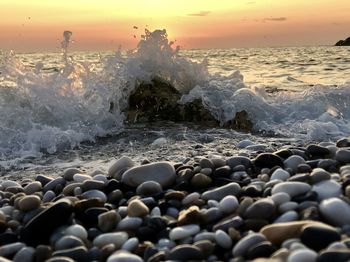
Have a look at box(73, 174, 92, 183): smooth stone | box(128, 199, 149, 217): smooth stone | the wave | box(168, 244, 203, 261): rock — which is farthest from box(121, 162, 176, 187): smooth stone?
the wave

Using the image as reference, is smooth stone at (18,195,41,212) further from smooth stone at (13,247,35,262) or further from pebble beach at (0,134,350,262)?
smooth stone at (13,247,35,262)

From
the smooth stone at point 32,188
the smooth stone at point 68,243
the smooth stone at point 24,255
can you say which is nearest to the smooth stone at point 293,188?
the smooth stone at point 68,243

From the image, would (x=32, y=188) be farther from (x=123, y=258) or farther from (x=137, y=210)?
(x=123, y=258)

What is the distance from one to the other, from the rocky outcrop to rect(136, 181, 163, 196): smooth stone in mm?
4014

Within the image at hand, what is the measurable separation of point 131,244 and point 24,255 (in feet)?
1.59

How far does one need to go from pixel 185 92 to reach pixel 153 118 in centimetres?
133

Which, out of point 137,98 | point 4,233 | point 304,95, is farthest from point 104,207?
point 304,95

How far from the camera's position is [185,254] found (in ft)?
6.42

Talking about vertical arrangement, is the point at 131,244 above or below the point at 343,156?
below

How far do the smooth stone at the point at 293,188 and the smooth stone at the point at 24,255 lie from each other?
1.20 m

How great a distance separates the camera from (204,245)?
2049 millimetres

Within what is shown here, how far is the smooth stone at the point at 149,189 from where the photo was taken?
2.96 metres

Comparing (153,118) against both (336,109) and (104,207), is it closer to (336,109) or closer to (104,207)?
(336,109)

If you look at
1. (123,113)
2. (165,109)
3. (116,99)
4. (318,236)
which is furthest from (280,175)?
(116,99)
